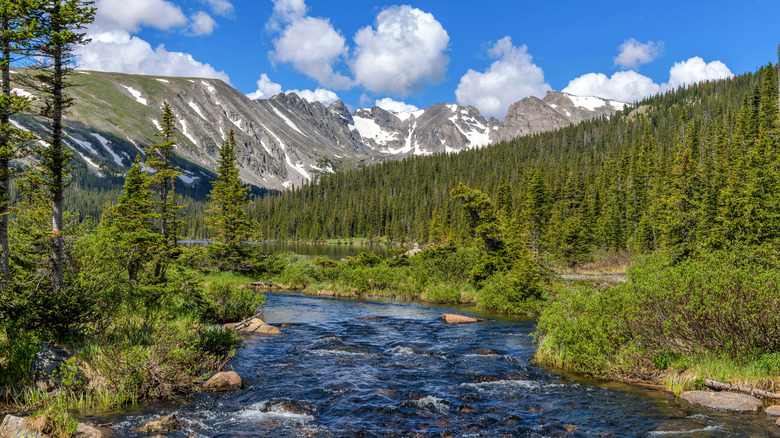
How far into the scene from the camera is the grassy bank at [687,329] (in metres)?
11.8

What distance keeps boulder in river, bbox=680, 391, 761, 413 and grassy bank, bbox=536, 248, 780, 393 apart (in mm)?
743

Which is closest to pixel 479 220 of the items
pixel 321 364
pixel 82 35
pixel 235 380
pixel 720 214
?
pixel 720 214

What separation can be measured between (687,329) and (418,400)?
8.14 metres

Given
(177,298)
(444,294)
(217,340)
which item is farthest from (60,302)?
(444,294)

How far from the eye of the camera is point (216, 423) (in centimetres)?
1084

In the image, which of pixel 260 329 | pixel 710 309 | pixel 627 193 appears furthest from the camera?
pixel 627 193

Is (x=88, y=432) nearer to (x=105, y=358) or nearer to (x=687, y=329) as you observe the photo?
(x=105, y=358)

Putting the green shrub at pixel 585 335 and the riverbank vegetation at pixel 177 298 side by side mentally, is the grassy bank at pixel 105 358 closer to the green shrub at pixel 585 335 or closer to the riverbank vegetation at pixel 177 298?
the riverbank vegetation at pixel 177 298

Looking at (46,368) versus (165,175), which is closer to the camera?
(46,368)

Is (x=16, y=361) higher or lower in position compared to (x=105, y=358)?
higher

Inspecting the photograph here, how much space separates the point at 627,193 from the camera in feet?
313

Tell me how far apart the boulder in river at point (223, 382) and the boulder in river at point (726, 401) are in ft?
43.1

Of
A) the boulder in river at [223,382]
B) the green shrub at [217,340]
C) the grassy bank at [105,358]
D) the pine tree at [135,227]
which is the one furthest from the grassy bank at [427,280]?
the pine tree at [135,227]

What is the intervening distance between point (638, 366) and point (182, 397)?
556 inches
